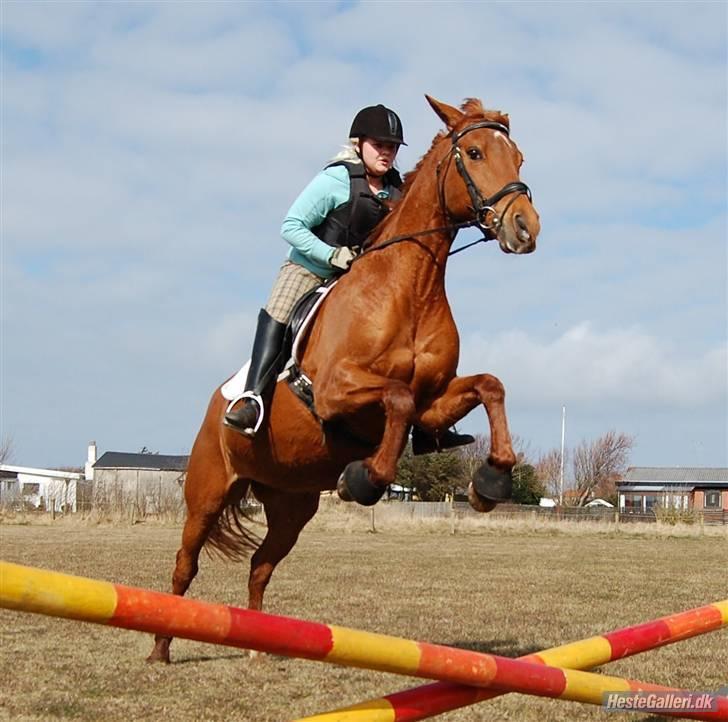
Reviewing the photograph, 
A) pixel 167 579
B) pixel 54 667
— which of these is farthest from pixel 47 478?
pixel 54 667

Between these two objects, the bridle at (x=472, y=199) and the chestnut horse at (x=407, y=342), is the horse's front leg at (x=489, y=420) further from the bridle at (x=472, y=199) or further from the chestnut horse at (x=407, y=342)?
the bridle at (x=472, y=199)

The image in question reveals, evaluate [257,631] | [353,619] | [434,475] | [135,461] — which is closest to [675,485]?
[434,475]

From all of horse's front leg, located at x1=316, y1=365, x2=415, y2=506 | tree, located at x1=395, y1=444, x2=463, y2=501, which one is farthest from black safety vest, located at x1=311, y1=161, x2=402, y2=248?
tree, located at x1=395, y1=444, x2=463, y2=501

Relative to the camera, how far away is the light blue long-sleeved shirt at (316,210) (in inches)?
255

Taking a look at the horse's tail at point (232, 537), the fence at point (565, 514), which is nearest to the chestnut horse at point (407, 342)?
the horse's tail at point (232, 537)

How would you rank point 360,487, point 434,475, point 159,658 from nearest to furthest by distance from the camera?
point 360,487
point 159,658
point 434,475

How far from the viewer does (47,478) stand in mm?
81625

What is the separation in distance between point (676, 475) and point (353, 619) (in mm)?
88190

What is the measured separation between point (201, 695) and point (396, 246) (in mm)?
3160

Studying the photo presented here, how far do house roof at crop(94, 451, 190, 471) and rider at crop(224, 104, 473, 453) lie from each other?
72071 mm

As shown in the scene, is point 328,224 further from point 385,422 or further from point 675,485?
point 675,485

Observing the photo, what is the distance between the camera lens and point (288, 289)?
6660 mm

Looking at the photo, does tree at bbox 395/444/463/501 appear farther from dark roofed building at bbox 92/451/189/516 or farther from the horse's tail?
the horse's tail

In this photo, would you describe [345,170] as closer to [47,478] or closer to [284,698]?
[284,698]
